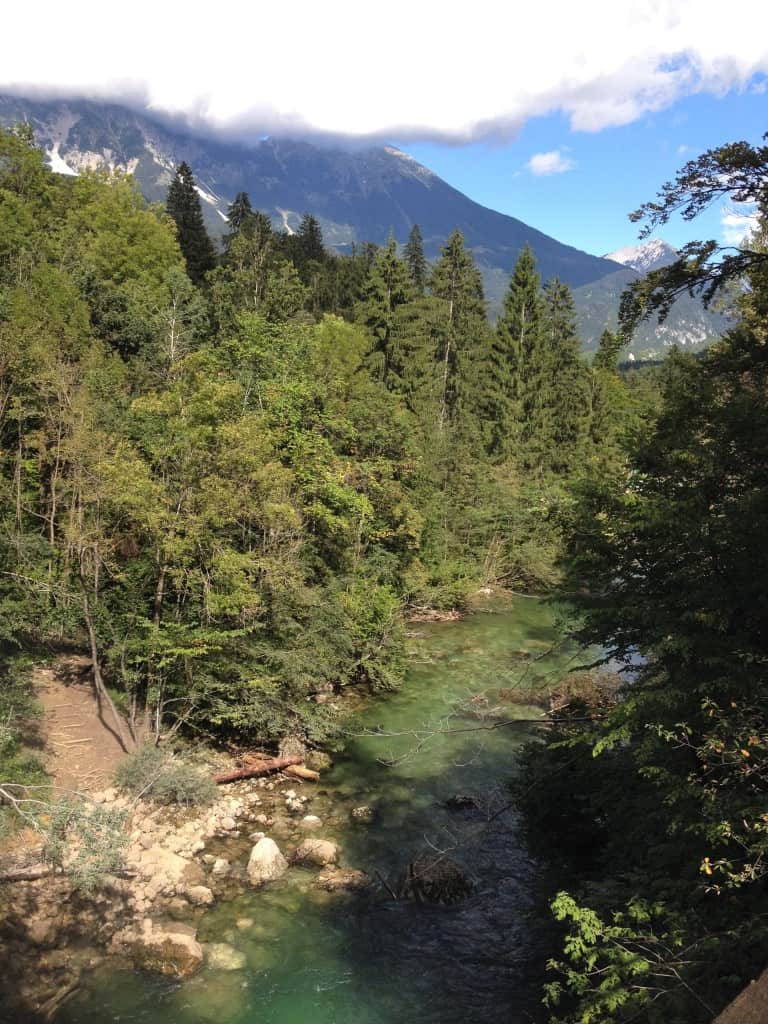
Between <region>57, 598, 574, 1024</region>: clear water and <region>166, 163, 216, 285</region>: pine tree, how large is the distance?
44776mm

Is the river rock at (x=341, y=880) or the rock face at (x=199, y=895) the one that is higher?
the river rock at (x=341, y=880)

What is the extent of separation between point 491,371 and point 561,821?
34.9 metres

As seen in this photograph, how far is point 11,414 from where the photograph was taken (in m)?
16.0

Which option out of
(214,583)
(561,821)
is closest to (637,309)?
(561,821)

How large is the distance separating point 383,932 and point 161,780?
515 centimetres

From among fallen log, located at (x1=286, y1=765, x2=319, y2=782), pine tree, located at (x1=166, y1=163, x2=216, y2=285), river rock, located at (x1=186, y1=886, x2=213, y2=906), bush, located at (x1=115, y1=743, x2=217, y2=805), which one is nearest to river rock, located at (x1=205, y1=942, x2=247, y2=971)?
river rock, located at (x1=186, y1=886, x2=213, y2=906)

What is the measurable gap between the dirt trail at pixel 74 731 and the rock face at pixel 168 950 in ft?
12.1

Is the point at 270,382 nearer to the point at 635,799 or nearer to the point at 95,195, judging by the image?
the point at 635,799

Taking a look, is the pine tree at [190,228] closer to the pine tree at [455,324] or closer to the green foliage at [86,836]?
the pine tree at [455,324]

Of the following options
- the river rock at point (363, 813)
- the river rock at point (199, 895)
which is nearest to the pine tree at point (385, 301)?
the river rock at point (363, 813)

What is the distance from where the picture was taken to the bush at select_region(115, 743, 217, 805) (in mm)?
12445

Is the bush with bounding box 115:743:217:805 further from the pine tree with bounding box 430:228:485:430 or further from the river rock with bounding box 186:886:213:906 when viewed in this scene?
the pine tree with bounding box 430:228:485:430

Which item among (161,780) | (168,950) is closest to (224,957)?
(168,950)

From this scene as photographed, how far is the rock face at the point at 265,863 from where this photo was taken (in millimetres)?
10914
